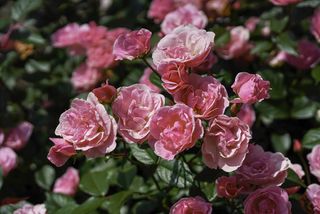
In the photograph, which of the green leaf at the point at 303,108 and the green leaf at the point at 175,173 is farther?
the green leaf at the point at 303,108

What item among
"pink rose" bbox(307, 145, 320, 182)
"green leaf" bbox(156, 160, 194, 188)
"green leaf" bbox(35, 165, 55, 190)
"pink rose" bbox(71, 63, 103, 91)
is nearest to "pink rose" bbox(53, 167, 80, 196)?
"green leaf" bbox(35, 165, 55, 190)

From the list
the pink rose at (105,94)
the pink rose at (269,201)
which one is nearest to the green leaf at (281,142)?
the pink rose at (269,201)

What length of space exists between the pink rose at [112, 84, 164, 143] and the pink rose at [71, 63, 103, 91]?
0.85m

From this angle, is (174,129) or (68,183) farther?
(68,183)

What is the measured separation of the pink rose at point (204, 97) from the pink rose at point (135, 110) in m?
0.05

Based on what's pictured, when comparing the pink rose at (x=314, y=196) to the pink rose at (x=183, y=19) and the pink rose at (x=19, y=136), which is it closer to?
the pink rose at (x=183, y=19)

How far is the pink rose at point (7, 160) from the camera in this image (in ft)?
5.87

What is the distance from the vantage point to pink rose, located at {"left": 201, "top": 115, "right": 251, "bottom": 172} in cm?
118

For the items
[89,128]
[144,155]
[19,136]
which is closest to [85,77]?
[19,136]

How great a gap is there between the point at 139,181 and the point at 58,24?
1045 millimetres

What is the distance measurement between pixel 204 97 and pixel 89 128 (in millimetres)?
237

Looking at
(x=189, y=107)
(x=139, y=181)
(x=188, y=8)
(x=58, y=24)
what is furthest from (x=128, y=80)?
(x=189, y=107)

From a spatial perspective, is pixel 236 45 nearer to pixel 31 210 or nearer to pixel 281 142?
pixel 281 142

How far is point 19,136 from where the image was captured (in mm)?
1960
